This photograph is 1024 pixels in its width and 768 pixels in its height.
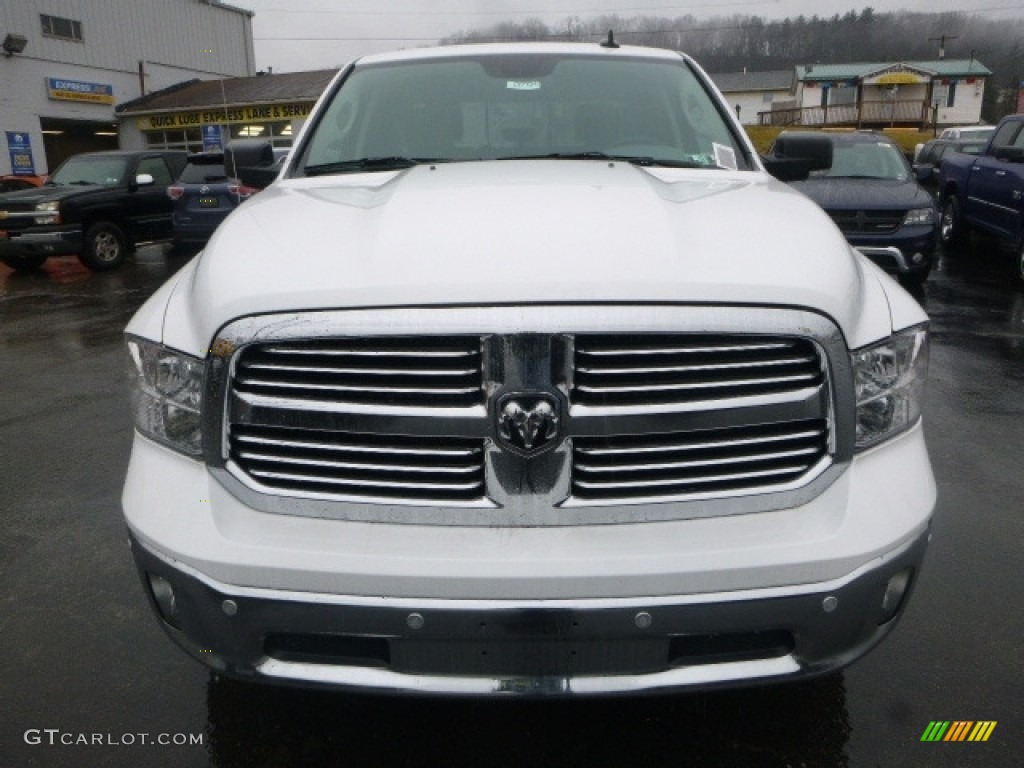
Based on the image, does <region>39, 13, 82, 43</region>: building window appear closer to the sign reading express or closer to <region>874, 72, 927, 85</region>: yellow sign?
the sign reading express

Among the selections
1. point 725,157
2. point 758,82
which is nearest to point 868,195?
point 725,157

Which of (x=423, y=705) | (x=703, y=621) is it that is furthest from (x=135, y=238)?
(x=703, y=621)

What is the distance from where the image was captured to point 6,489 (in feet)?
13.1

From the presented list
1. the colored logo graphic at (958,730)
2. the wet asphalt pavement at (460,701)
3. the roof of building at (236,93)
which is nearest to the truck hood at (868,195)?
the wet asphalt pavement at (460,701)

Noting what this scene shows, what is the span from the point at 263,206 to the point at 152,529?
1050 millimetres

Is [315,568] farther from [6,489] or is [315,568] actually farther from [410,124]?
[6,489]

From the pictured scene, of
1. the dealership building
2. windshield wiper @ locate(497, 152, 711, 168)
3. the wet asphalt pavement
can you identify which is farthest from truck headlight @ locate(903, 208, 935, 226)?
the dealership building

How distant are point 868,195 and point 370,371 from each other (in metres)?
7.75

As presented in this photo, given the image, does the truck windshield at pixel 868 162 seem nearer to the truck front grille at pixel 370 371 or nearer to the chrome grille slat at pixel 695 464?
the chrome grille slat at pixel 695 464

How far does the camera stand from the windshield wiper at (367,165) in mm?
2955

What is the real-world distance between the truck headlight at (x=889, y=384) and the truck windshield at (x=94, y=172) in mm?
12414

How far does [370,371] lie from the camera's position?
1676mm

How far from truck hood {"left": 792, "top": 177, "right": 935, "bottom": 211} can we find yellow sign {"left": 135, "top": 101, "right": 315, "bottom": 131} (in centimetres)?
2215

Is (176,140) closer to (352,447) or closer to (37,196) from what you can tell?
(37,196)
